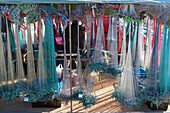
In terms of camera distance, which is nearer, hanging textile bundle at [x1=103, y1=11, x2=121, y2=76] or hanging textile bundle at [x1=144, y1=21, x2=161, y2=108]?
hanging textile bundle at [x1=144, y1=21, x2=161, y2=108]

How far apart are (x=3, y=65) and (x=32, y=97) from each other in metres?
0.79

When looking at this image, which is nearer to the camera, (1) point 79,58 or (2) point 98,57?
(1) point 79,58

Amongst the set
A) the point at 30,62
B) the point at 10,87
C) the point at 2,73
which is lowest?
the point at 10,87

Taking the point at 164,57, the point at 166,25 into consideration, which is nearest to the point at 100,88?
the point at 164,57

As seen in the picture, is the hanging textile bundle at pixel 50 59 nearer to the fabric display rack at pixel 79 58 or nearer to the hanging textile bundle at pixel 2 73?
the fabric display rack at pixel 79 58

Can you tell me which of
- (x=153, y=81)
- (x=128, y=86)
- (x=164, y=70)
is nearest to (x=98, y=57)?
(x=128, y=86)

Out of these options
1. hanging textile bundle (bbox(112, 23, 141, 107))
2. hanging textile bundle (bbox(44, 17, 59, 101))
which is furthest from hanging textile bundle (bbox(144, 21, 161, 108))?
hanging textile bundle (bbox(44, 17, 59, 101))

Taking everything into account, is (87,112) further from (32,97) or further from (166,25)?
(166,25)

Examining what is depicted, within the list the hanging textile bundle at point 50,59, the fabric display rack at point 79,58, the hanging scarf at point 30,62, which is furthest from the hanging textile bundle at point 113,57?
the hanging scarf at point 30,62

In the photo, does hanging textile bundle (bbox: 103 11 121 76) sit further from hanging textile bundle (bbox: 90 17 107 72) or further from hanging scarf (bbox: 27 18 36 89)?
hanging scarf (bbox: 27 18 36 89)

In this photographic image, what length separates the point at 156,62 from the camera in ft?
9.86

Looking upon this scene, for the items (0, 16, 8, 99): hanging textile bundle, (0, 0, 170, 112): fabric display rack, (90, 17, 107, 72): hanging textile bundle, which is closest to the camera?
(0, 0, 170, 112): fabric display rack

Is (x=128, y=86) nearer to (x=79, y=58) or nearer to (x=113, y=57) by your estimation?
(x=113, y=57)

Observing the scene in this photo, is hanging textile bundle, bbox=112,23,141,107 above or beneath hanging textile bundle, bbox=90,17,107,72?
beneath
